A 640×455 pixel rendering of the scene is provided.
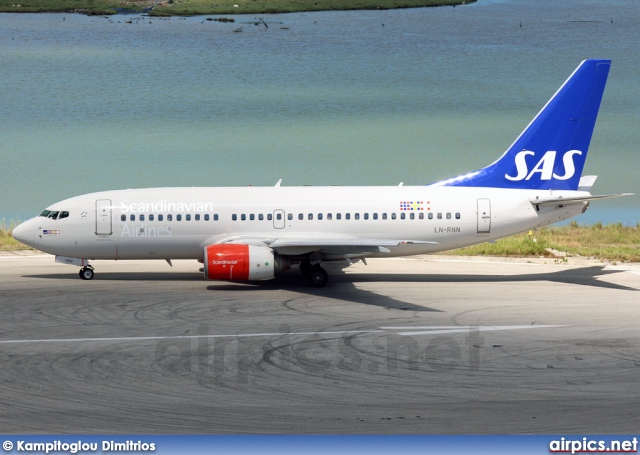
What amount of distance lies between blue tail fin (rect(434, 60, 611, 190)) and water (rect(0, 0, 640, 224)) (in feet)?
90.5

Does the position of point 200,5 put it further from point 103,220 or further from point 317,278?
point 317,278

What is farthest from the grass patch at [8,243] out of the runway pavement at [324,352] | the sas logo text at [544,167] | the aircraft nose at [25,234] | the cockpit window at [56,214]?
the sas logo text at [544,167]

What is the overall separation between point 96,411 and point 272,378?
524cm

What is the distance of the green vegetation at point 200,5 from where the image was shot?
496 feet

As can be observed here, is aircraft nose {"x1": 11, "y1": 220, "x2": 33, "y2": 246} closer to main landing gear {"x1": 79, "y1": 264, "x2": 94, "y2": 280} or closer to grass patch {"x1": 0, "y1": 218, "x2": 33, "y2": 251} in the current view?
main landing gear {"x1": 79, "y1": 264, "x2": 94, "y2": 280}

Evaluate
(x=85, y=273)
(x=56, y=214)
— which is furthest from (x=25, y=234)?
(x=85, y=273)

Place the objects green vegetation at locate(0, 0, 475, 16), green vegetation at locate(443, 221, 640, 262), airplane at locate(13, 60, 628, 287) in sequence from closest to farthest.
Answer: airplane at locate(13, 60, 628, 287)
green vegetation at locate(443, 221, 640, 262)
green vegetation at locate(0, 0, 475, 16)

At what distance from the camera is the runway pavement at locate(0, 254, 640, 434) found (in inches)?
953

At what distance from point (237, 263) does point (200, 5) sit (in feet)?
396

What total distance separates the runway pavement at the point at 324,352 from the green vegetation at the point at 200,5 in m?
112

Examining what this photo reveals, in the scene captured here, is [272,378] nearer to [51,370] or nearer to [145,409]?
[145,409]

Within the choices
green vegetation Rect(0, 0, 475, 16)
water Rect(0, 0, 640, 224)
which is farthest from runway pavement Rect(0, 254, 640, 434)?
green vegetation Rect(0, 0, 475, 16)

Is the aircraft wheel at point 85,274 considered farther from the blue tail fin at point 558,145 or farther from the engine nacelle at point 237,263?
the blue tail fin at point 558,145

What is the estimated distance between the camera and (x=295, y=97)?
346ft
